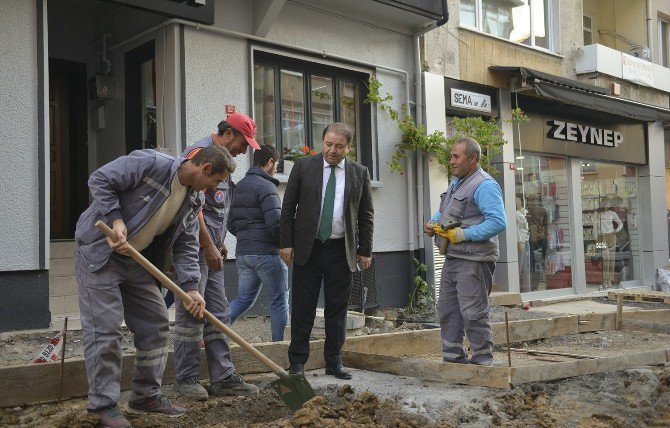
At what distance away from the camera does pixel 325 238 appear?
20.4 feet

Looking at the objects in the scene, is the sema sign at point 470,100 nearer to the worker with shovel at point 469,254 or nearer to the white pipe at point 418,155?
the white pipe at point 418,155

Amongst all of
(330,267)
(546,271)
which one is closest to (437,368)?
(330,267)

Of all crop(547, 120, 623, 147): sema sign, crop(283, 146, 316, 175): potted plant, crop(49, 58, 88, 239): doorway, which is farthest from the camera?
crop(547, 120, 623, 147): sema sign

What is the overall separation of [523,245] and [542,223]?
3.95ft

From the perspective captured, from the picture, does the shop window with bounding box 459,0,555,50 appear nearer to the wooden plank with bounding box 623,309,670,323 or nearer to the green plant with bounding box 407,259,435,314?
the green plant with bounding box 407,259,435,314

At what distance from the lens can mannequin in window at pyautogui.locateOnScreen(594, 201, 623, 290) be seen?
17250 mm

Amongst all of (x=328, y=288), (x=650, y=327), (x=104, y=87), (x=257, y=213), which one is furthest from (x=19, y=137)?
(x=650, y=327)

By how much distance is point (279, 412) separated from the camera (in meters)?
5.11

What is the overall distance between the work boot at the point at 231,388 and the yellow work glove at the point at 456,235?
6.50 ft

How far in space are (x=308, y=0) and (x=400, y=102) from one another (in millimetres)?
2365

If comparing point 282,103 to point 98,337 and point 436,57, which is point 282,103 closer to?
point 436,57

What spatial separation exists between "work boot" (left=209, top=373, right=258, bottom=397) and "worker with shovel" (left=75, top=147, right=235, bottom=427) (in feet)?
1.89

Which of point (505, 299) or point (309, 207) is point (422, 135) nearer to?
point (505, 299)

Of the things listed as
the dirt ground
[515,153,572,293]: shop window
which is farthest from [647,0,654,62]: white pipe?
the dirt ground
